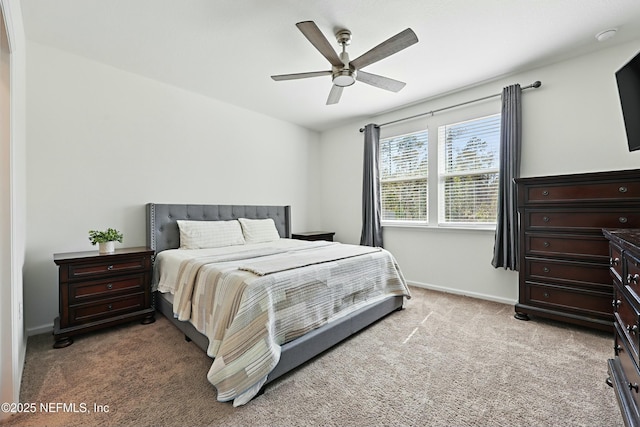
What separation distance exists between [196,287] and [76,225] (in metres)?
1.64

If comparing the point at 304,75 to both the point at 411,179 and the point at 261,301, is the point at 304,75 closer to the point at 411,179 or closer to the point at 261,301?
the point at 261,301

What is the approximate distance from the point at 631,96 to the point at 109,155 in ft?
14.8

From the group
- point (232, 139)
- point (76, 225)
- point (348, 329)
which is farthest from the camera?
point (232, 139)

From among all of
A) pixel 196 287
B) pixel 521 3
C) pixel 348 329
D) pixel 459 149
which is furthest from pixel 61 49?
pixel 459 149

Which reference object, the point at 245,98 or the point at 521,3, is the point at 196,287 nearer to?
the point at 245,98

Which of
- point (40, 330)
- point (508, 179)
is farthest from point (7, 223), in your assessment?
point (508, 179)

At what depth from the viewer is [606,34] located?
2.44m

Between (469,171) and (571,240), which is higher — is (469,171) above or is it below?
above

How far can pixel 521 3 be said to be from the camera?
2.09m

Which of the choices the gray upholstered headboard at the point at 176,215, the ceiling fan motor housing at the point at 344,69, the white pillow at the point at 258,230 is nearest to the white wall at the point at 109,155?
the gray upholstered headboard at the point at 176,215

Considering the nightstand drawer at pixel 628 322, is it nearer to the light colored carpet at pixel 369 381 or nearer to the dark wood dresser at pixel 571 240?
the light colored carpet at pixel 369 381

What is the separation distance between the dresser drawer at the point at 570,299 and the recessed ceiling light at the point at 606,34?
2.24m

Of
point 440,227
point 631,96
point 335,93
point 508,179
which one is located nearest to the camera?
point 631,96

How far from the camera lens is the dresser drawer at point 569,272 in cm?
237
